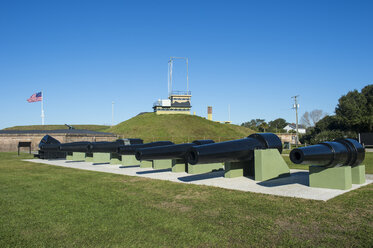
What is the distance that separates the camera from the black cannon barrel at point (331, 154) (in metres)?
6.89

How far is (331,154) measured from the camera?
7180 millimetres

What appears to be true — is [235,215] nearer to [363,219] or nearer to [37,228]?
[363,219]

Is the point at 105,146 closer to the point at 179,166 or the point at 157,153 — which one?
the point at 179,166

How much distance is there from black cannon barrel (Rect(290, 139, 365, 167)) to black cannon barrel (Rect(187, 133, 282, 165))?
74.8 inches

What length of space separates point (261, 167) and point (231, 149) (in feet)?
3.89

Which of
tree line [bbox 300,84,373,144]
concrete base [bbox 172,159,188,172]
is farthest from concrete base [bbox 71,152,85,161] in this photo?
tree line [bbox 300,84,373,144]

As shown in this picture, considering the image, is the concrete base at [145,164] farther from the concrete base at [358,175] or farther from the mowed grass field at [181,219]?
the concrete base at [358,175]

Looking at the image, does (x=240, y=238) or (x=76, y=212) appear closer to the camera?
(x=240, y=238)

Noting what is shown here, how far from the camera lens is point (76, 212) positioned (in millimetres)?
5629

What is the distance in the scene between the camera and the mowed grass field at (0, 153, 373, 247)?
4.03 metres

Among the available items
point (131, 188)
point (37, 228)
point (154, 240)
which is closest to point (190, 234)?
point (154, 240)

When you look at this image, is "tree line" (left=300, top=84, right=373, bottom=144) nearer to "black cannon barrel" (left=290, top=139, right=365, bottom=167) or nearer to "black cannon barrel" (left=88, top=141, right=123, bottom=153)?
"black cannon barrel" (left=88, top=141, right=123, bottom=153)

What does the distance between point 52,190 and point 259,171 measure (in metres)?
6.04

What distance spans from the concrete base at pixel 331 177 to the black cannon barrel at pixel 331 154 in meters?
0.19
